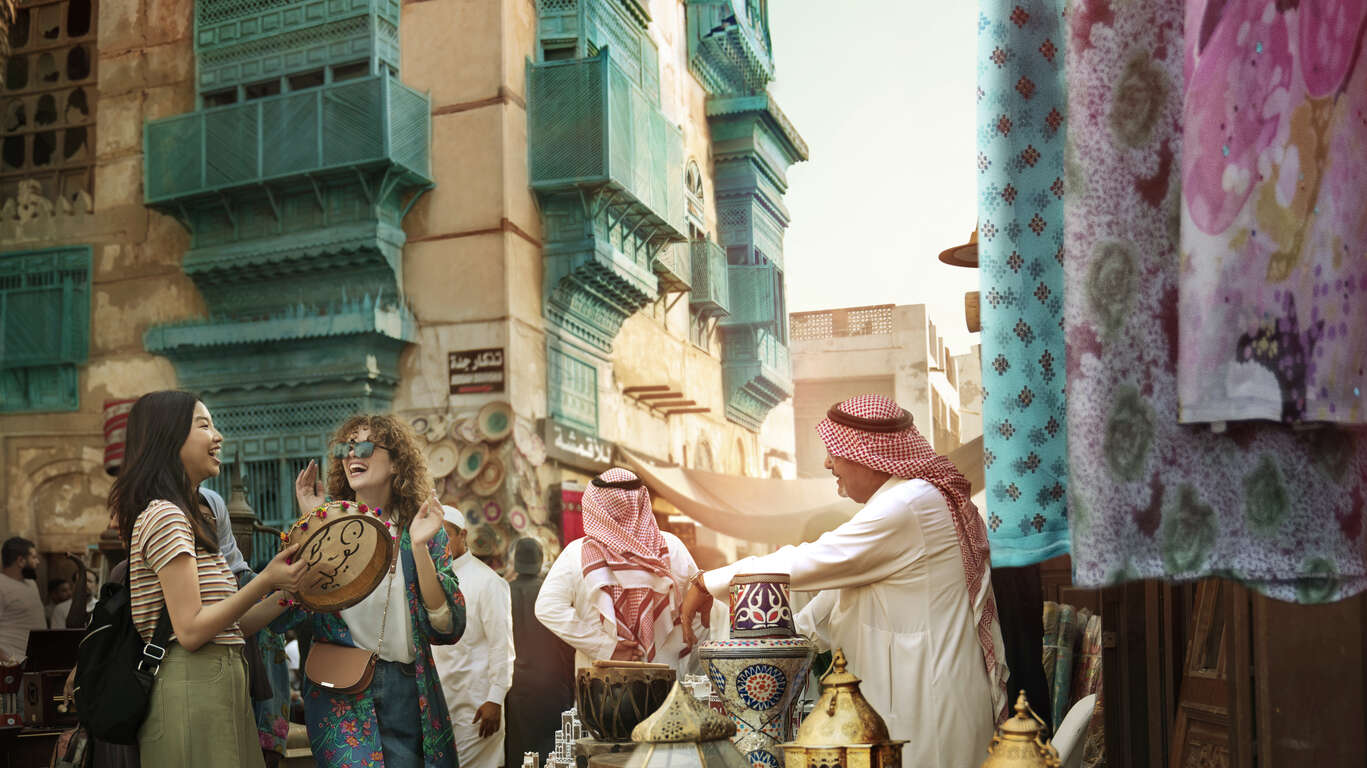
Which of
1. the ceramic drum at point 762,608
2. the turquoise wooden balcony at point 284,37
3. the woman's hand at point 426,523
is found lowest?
the ceramic drum at point 762,608

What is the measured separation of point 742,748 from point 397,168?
31.0ft

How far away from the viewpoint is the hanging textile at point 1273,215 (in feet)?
4.75

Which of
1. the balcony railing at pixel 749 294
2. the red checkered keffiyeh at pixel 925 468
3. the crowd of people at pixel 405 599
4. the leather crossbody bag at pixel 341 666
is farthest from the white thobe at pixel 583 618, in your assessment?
the balcony railing at pixel 749 294

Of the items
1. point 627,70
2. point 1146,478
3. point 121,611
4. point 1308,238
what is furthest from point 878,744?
point 627,70

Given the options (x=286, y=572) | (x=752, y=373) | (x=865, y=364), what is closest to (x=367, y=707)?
(x=286, y=572)

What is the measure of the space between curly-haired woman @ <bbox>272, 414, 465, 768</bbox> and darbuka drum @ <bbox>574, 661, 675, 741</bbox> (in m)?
1.20

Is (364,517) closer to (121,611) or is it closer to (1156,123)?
(121,611)

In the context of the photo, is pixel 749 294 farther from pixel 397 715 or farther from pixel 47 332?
pixel 397 715

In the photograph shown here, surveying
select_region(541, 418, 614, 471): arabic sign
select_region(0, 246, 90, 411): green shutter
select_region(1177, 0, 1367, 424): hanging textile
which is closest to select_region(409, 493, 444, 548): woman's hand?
select_region(1177, 0, 1367, 424): hanging textile

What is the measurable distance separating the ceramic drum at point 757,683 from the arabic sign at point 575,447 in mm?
9026

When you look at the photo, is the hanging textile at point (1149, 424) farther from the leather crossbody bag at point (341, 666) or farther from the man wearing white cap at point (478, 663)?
the man wearing white cap at point (478, 663)

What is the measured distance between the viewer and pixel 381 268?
11406 mm

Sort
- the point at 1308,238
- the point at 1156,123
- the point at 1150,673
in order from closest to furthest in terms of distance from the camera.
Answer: the point at 1308,238 < the point at 1156,123 < the point at 1150,673

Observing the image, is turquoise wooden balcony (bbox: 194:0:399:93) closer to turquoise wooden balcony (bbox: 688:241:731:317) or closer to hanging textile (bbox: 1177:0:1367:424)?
turquoise wooden balcony (bbox: 688:241:731:317)
